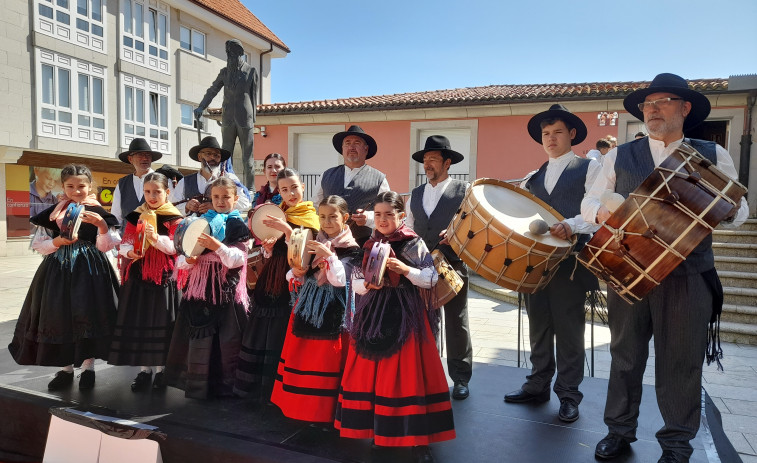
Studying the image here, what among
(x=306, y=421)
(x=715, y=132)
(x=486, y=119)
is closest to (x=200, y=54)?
(x=486, y=119)

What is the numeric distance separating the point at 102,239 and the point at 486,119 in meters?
11.0

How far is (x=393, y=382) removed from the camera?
246 cm

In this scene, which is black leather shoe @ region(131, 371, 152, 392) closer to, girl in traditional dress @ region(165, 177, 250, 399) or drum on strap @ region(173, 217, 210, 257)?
girl in traditional dress @ region(165, 177, 250, 399)

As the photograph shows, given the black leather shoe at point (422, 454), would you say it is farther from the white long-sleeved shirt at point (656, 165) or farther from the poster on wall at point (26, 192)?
the poster on wall at point (26, 192)

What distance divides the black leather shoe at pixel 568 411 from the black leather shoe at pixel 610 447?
1.26 feet

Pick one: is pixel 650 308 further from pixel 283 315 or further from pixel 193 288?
pixel 193 288

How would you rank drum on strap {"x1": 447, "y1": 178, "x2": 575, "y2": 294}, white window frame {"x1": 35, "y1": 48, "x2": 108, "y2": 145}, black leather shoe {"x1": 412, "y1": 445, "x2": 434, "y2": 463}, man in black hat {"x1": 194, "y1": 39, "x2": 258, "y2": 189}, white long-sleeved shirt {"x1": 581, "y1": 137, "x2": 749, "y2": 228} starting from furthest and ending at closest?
white window frame {"x1": 35, "y1": 48, "x2": 108, "y2": 145} < man in black hat {"x1": 194, "y1": 39, "x2": 258, "y2": 189} < drum on strap {"x1": 447, "y1": 178, "x2": 575, "y2": 294} < black leather shoe {"x1": 412, "y1": 445, "x2": 434, "y2": 463} < white long-sleeved shirt {"x1": 581, "y1": 137, "x2": 749, "y2": 228}

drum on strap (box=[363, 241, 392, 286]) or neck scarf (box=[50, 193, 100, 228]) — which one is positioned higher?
neck scarf (box=[50, 193, 100, 228])

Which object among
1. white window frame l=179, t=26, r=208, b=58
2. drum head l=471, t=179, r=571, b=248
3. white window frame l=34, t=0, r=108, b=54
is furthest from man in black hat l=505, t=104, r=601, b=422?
white window frame l=179, t=26, r=208, b=58

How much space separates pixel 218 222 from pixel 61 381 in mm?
1674

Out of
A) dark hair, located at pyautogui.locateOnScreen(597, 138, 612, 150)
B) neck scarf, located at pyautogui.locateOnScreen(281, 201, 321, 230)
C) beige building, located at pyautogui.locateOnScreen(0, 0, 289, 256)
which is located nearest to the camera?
neck scarf, located at pyautogui.locateOnScreen(281, 201, 321, 230)

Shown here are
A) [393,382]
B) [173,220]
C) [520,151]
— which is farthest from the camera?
[520,151]

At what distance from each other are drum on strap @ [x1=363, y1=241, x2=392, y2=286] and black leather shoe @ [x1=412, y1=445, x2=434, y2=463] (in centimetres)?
84

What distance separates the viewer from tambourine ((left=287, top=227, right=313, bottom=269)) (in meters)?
2.61
